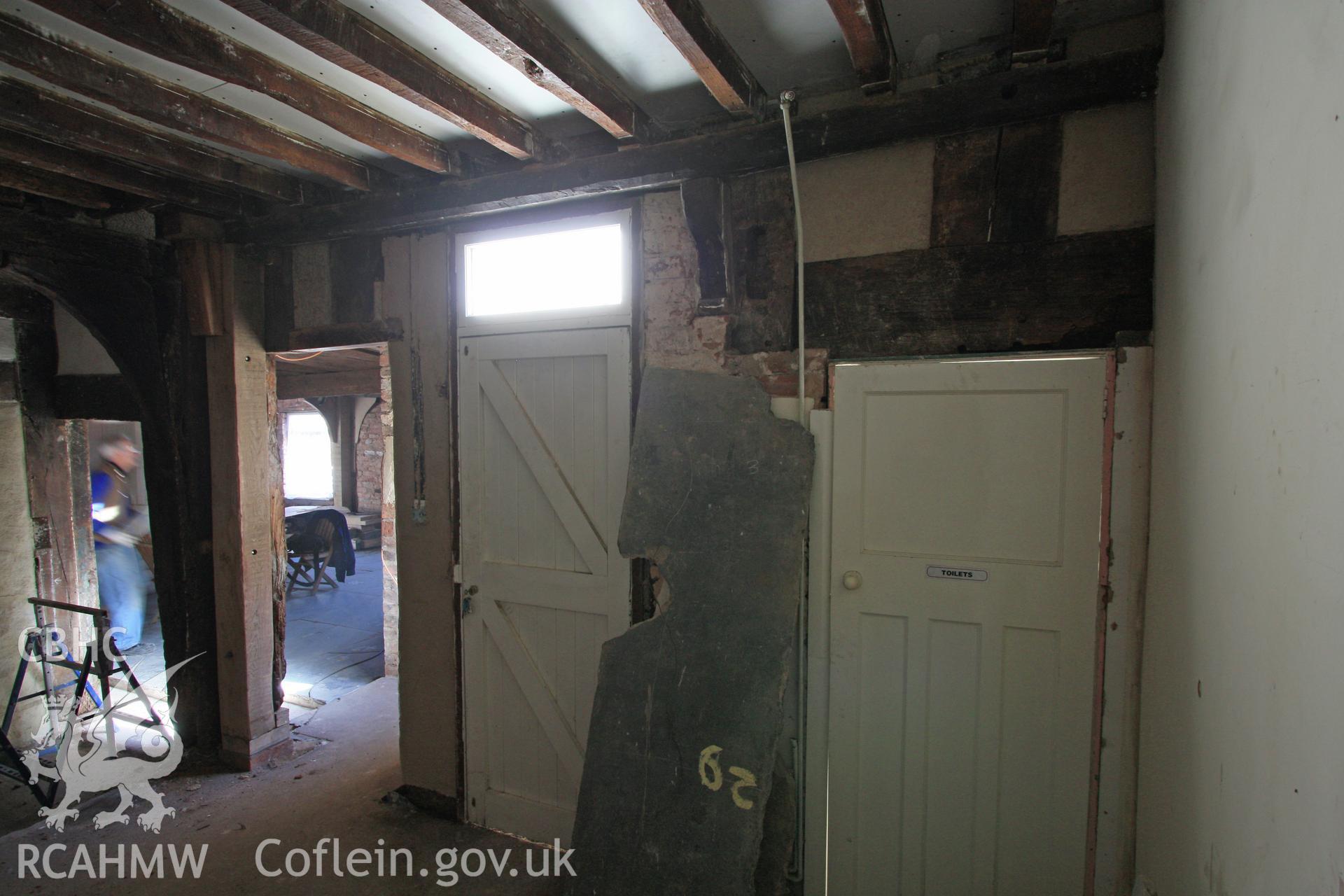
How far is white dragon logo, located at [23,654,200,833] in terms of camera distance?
3.07 m

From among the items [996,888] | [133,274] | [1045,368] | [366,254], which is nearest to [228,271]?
[133,274]

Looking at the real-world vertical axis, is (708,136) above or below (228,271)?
above

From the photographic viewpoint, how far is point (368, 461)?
11.4m

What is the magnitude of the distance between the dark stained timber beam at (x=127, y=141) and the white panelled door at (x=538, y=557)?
3.63 feet

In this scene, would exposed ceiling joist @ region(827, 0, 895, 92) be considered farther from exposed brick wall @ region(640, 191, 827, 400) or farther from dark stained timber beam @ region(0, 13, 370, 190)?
dark stained timber beam @ region(0, 13, 370, 190)

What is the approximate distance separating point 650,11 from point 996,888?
2.69 meters

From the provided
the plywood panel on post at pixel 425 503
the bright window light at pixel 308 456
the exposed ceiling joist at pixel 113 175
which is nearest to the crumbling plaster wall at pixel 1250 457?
the plywood panel on post at pixel 425 503

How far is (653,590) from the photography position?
2.55 metres

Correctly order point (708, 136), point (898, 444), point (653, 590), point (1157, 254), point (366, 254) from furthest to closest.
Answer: point (366, 254), point (653, 590), point (708, 136), point (898, 444), point (1157, 254)

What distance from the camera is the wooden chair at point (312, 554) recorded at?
25.0ft

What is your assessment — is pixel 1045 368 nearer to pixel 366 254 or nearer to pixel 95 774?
pixel 366 254

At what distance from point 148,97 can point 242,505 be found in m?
1.99

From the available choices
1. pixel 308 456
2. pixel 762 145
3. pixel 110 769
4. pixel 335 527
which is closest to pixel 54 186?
pixel 110 769

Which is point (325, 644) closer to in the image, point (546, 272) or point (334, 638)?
point (334, 638)
